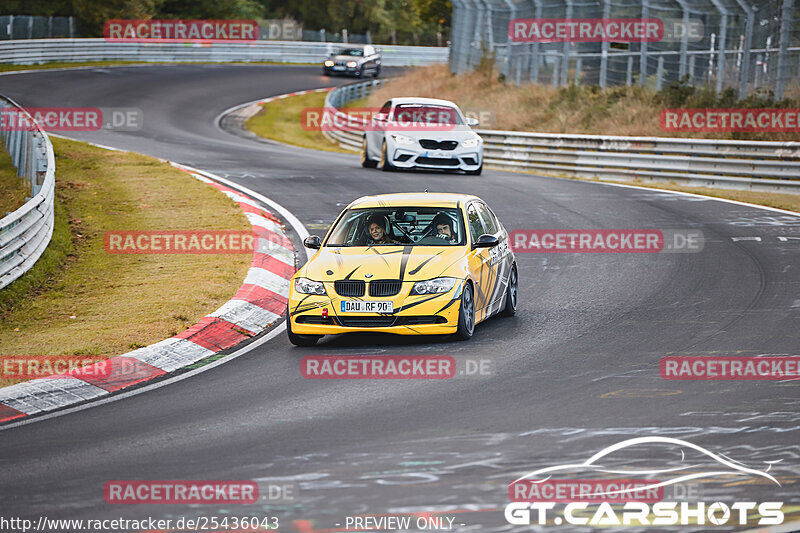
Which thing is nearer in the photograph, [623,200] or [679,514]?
[679,514]

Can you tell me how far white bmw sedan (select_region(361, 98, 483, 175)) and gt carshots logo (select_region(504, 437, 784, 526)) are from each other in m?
18.4

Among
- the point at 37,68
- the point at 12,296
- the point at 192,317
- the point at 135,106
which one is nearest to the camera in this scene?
A: the point at 192,317

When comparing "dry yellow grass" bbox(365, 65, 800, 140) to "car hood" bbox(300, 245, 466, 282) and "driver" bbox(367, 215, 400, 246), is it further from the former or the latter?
"car hood" bbox(300, 245, 466, 282)

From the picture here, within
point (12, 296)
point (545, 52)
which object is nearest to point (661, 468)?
point (12, 296)

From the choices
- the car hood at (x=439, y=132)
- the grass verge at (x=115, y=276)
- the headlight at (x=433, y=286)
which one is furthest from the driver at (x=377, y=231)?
the car hood at (x=439, y=132)

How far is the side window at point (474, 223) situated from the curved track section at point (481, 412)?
104cm

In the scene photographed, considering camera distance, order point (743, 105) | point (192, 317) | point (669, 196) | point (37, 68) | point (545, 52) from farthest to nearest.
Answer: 1. point (37, 68)
2. point (545, 52)
3. point (743, 105)
4. point (669, 196)
5. point (192, 317)

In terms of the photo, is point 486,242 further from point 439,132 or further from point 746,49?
point 746,49

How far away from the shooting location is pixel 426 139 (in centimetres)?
2523

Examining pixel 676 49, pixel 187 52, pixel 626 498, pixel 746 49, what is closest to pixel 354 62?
pixel 187 52

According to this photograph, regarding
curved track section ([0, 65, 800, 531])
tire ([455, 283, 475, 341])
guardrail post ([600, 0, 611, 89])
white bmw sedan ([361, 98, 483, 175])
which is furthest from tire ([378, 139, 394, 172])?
tire ([455, 283, 475, 341])

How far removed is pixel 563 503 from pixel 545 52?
31136 mm

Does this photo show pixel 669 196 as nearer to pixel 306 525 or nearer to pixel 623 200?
pixel 623 200

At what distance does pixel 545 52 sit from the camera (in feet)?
119
